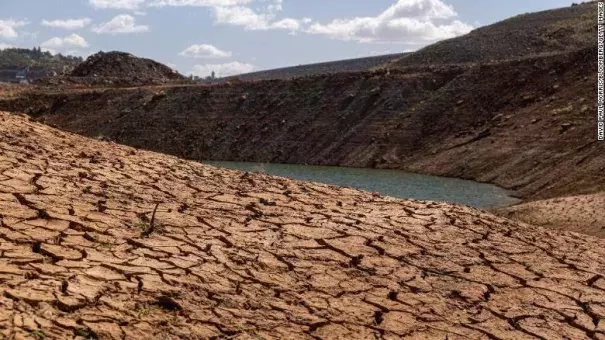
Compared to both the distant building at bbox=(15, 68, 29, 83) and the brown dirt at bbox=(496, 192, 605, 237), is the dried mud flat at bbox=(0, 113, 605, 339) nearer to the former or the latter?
the brown dirt at bbox=(496, 192, 605, 237)

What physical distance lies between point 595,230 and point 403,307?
7.62 m

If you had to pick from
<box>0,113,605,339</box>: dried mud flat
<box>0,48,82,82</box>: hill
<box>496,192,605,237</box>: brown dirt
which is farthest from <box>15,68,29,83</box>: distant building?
<box>0,113,605,339</box>: dried mud flat

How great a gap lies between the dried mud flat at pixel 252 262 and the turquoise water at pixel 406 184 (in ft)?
27.0

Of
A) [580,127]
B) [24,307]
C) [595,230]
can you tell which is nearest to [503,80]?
[580,127]

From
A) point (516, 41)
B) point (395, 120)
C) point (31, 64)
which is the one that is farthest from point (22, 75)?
point (395, 120)

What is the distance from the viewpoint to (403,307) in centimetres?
547

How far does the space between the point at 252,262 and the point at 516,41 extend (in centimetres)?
3983

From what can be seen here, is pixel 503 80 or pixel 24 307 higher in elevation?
pixel 503 80

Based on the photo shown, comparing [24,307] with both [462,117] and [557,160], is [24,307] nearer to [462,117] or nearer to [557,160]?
[557,160]

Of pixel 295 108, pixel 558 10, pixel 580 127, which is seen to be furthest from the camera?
pixel 558 10

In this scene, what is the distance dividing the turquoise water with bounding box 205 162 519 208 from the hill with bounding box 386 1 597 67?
16.6 m

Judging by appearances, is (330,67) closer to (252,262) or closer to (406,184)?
(406,184)

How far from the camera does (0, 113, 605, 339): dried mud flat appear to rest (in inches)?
182

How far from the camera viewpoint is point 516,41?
42.5 metres
